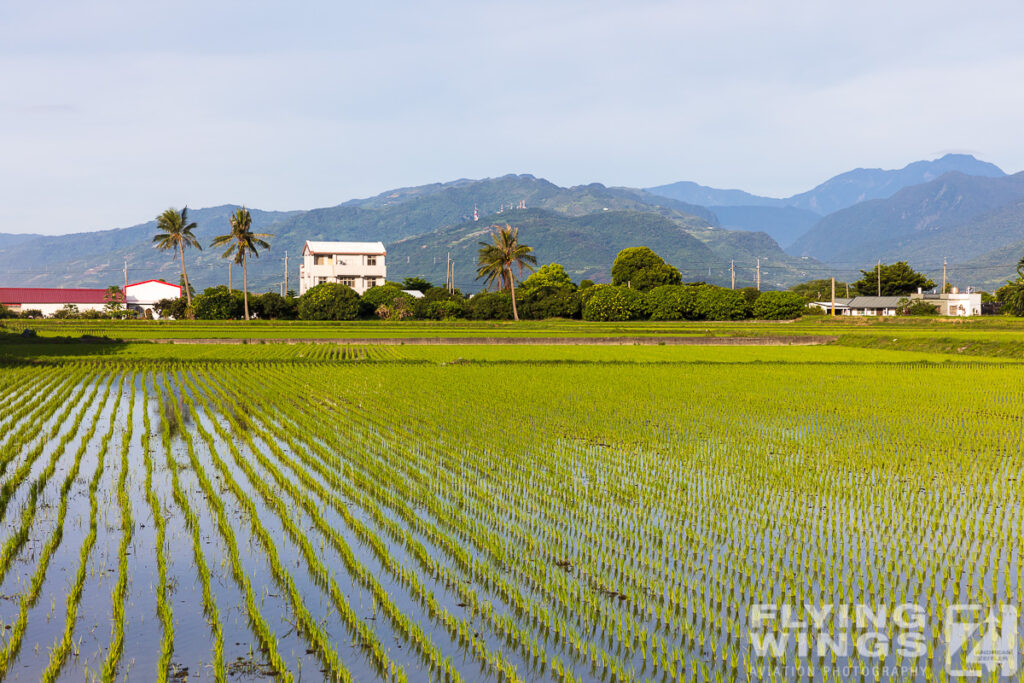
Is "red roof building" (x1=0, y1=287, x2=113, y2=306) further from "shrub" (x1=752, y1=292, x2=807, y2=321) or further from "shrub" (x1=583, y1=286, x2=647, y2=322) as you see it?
"shrub" (x1=752, y1=292, x2=807, y2=321)

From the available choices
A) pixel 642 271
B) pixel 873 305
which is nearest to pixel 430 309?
pixel 642 271

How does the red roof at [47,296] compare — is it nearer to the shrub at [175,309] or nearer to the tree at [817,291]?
the shrub at [175,309]

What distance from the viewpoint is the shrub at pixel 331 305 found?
2319 inches

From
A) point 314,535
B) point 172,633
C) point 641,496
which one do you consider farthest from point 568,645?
point 641,496

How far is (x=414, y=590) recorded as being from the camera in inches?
226

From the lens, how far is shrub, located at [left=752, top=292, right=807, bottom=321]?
217 feet

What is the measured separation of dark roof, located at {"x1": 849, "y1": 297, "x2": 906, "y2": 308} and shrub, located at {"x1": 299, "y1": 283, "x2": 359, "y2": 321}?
55515mm

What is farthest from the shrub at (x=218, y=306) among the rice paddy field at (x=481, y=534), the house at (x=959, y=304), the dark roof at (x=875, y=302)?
the house at (x=959, y=304)

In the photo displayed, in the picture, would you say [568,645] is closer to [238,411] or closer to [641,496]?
[641,496]

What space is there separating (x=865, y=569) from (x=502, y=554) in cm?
279

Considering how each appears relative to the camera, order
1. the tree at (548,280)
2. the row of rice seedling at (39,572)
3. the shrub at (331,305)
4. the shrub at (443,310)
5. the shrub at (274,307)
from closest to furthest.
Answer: the row of rice seedling at (39,572) < the shrub at (331,305) < the shrub at (443,310) < the shrub at (274,307) < the tree at (548,280)

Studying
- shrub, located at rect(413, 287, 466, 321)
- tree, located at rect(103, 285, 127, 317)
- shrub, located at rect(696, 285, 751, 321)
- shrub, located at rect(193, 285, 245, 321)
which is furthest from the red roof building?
shrub, located at rect(696, 285, 751, 321)

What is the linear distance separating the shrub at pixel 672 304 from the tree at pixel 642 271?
11741mm

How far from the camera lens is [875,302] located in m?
86.3
